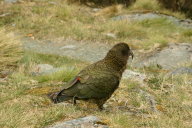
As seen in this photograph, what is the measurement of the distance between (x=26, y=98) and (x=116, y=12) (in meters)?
14.2

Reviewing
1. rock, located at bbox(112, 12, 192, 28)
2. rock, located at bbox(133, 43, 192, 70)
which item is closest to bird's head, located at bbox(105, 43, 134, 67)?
rock, located at bbox(133, 43, 192, 70)

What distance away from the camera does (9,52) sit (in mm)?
8578

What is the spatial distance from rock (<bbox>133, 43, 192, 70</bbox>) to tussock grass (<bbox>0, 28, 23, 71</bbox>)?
267cm

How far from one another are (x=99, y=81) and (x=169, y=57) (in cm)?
657

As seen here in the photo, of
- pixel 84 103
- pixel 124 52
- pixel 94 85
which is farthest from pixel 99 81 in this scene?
pixel 84 103

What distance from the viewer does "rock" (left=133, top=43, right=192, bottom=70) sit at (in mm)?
10148

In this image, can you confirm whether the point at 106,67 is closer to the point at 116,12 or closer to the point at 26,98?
the point at 26,98

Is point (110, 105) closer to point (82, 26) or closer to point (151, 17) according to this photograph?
point (82, 26)

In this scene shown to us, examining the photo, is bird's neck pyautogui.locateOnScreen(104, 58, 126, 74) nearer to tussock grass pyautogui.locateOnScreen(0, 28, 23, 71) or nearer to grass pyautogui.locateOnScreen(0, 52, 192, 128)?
grass pyautogui.locateOnScreen(0, 52, 192, 128)

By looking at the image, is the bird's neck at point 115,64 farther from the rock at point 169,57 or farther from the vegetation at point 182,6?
the vegetation at point 182,6

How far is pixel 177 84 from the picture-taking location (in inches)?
242

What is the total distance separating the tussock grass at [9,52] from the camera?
26.4 ft

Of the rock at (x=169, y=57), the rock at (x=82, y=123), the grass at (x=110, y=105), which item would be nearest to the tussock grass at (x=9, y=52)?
the grass at (x=110, y=105)

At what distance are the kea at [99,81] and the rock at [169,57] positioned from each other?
17.3ft
